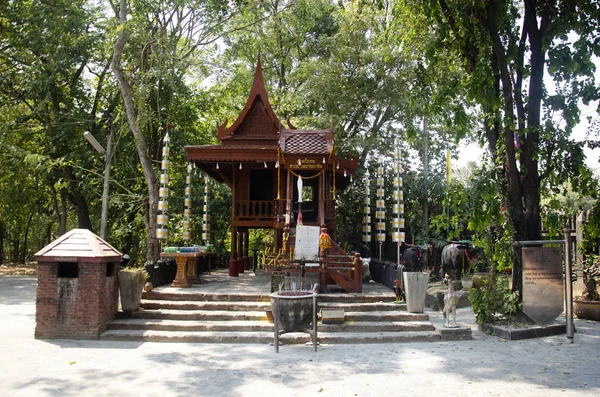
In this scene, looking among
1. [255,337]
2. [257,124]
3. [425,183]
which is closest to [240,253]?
[257,124]

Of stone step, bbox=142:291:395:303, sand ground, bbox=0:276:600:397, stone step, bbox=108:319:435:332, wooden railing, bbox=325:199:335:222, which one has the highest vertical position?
wooden railing, bbox=325:199:335:222

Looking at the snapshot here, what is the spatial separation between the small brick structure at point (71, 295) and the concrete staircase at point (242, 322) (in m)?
0.48

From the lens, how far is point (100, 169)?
75.0 feet

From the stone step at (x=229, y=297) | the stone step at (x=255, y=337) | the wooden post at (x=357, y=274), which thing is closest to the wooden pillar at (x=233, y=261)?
the stone step at (x=229, y=297)

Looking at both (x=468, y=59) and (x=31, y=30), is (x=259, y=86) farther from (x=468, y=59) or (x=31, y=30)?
(x=31, y=30)

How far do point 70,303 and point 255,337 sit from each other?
11.4 feet

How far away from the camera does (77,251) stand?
368 inches

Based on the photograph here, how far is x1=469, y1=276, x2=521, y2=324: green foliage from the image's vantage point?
388 inches

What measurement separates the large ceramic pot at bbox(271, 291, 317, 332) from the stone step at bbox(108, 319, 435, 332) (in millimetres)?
1414

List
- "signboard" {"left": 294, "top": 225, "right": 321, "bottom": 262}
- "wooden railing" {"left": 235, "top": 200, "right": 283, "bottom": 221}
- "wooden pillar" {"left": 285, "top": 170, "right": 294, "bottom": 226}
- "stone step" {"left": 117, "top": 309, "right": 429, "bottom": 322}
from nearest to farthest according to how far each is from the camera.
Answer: "stone step" {"left": 117, "top": 309, "right": 429, "bottom": 322} < "signboard" {"left": 294, "top": 225, "right": 321, "bottom": 262} < "wooden pillar" {"left": 285, "top": 170, "right": 294, "bottom": 226} < "wooden railing" {"left": 235, "top": 200, "right": 283, "bottom": 221}

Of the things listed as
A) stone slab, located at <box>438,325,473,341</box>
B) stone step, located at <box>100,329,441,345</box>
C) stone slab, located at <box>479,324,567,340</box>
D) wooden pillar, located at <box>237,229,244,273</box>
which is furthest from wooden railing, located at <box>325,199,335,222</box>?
stone slab, located at <box>479,324,567,340</box>

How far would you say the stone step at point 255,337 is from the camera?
8.99 meters

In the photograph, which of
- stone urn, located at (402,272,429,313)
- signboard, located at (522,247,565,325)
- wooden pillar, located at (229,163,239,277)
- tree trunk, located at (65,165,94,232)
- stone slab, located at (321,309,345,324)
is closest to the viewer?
signboard, located at (522,247,565,325)

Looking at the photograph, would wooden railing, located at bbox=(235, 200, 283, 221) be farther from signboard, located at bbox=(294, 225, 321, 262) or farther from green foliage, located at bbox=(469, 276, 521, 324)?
green foliage, located at bbox=(469, 276, 521, 324)
